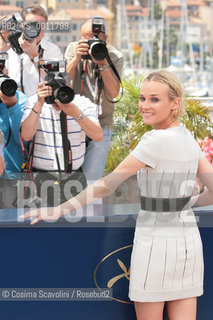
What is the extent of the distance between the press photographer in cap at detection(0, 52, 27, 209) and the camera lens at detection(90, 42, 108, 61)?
644mm

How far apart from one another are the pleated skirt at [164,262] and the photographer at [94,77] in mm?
1317

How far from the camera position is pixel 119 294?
8.17 feet

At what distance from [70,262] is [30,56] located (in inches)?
66.3

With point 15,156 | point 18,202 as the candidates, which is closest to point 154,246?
point 18,202

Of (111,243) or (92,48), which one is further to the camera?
(92,48)

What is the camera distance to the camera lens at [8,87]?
9.80 feet

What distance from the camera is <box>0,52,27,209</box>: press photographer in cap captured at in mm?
2998

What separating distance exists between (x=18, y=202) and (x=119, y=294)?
2.49 feet

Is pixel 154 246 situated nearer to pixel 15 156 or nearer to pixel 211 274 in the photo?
pixel 211 274

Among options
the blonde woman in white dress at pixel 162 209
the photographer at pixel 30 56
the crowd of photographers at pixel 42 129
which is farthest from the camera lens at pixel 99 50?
the blonde woman in white dress at pixel 162 209

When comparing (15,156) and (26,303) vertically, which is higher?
(15,156)

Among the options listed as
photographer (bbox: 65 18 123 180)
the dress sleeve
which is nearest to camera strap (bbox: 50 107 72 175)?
photographer (bbox: 65 18 123 180)

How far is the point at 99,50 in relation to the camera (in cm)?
365

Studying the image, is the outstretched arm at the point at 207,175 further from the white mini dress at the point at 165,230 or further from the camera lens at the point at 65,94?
the camera lens at the point at 65,94
